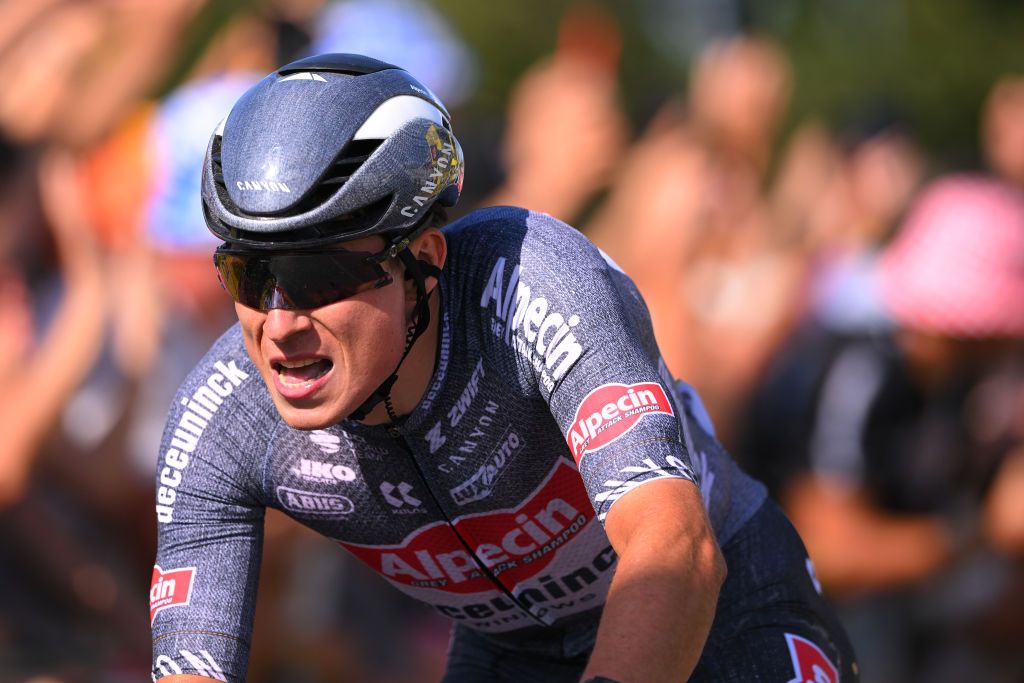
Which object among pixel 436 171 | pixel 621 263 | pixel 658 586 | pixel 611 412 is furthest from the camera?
pixel 621 263

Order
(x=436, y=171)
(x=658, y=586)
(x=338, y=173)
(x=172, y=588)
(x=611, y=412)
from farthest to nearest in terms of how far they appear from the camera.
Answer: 1. (x=172, y=588)
2. (x=436, y=171)
3. (x=338, y=173)
4. (x=611, y=412)
5. (x=658, y=586)

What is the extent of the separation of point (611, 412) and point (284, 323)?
725mm

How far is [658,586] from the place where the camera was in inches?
114

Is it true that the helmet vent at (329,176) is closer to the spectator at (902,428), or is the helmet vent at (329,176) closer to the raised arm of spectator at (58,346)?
the raised arm of spectator at (58,346)

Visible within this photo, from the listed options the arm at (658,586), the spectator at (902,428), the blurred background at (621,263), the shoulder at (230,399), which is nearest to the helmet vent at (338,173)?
the shoulder at (230,399)

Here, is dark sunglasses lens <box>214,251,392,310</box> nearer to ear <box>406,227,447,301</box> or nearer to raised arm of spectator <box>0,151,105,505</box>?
ear <box>406,227,447,301</box>

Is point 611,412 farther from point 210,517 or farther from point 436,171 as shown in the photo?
point 210,517

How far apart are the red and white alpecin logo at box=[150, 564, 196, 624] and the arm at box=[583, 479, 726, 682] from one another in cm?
108

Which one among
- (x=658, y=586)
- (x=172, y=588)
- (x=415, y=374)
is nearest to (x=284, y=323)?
(x=415, y=374)

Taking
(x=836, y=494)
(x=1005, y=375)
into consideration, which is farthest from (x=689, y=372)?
(x=1005, y=375)

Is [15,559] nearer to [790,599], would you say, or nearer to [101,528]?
[101,528]

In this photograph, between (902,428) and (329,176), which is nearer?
(329,176)

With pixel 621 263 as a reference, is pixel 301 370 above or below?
below

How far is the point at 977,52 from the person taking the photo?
20.2m
